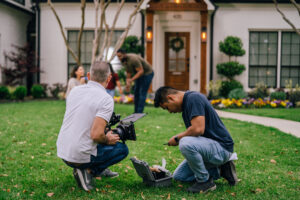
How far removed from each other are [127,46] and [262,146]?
27.8 feet

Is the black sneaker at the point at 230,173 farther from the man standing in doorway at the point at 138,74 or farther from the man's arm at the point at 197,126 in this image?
the man standing in doorway at the point at 138,74

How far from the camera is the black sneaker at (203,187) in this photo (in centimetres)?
349

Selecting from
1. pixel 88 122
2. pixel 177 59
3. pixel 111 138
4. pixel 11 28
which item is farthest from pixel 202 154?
pixel 11 28

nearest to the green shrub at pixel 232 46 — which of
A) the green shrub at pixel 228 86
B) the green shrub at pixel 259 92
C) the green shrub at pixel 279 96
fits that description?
the green shrub at pixel 228 86

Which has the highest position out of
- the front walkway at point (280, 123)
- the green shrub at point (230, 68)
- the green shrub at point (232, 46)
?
the green shrub at point (232, 46)

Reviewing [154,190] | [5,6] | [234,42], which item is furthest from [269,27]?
[154,190]

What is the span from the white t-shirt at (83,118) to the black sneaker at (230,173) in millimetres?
1441

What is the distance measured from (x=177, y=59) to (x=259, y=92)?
360 cm

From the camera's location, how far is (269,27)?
13.7 meters

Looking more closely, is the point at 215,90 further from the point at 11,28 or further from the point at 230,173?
the point at 230,173

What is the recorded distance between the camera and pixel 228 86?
13.1 meters

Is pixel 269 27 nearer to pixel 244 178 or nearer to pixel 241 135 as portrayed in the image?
pixel 241 135

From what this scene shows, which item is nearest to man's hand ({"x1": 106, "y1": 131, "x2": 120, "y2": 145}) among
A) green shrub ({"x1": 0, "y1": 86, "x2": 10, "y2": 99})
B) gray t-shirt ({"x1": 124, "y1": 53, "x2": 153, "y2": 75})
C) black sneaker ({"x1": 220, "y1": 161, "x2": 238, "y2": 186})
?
black sneaker ({"x1": 220, "y1": 161, "x2": 238, "y2": 186})

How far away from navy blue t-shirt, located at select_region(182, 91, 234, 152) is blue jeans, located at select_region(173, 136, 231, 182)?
71 mm
